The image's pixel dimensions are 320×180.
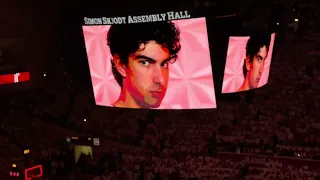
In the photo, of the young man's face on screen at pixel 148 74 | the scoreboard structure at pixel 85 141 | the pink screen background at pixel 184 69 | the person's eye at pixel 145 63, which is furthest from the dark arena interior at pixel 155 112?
the person's eye at pixel 145 63

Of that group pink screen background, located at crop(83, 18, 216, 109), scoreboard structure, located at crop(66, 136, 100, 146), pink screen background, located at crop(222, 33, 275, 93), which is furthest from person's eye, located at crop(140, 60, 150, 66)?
scoreboard structure, located at crop(66, 136, 100, 146)

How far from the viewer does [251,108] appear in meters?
13.8

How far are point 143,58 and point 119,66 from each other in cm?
73

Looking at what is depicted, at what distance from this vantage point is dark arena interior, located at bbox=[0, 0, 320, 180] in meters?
11.1

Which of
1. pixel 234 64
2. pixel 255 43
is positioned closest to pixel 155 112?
pixel 234 64

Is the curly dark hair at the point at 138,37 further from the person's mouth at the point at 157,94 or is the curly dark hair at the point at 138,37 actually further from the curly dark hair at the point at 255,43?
the curly dark hair at the point at 255,43

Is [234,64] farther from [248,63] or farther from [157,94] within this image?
[157,94]

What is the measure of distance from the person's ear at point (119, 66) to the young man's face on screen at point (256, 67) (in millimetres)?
2796

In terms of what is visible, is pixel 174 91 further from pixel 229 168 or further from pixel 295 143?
pixel 295 143

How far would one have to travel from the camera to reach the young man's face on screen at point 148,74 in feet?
33.9

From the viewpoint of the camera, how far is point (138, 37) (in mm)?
10422

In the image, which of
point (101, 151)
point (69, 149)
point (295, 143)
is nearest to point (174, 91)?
point (295, 143)

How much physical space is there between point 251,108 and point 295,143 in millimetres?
2150

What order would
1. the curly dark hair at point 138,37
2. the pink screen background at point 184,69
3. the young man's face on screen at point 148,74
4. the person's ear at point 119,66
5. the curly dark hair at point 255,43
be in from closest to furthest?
the pink screen background at point 184,69, the curly dark hair at point 138,37, the young man's face on screen at point 148,74, the person's ear at point 119,66, the curly dark hair at point 255,43
